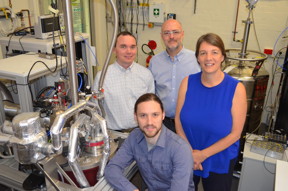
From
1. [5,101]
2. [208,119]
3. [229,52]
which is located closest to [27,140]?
[5,101]

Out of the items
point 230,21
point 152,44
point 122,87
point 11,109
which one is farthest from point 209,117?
point 152,44

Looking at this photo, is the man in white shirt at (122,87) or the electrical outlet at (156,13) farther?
the electrical outlet at (156,13)

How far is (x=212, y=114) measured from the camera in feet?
4.62

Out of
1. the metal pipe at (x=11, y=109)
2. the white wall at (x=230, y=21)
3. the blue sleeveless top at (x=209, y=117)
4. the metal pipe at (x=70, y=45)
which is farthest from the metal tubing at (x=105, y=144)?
the white wall at (x=230, y=21)

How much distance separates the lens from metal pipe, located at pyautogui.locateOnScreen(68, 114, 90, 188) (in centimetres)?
93

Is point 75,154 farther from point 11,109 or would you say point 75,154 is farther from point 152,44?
point 152,44

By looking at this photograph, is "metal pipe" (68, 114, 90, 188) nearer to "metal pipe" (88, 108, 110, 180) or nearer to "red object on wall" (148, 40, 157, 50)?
"metal pipe" (88, 108, 110, 180)

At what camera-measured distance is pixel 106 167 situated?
3.74ft

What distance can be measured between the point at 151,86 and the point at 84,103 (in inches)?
36.9

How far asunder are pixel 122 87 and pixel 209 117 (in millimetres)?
606

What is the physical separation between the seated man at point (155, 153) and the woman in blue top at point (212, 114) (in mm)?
229

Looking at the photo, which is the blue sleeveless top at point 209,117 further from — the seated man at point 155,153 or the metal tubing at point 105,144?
the metal tubing at point 105,144

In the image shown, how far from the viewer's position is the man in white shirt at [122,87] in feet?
5.58

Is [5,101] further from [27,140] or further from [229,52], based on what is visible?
[229,52]
